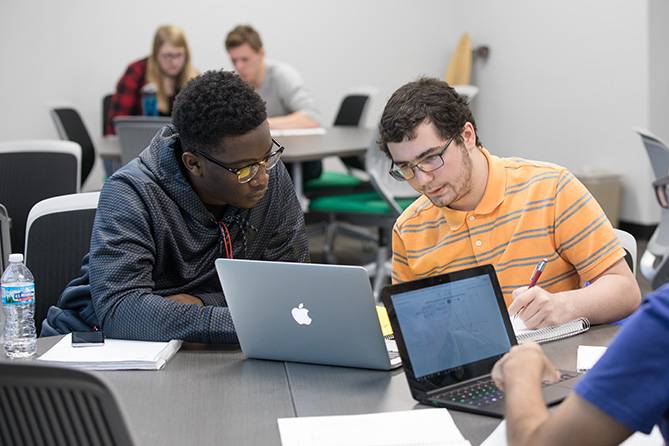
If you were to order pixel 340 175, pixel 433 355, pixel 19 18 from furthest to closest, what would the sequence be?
pixel 19 18 → pixel 340 175 → pixel 433 355

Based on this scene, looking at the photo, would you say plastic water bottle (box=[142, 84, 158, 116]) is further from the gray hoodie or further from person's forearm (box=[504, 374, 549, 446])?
person's forearm (box=[504, 374, 549, 446])

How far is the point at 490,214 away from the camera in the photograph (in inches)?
87.7

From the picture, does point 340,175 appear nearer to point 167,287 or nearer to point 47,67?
point 47,67

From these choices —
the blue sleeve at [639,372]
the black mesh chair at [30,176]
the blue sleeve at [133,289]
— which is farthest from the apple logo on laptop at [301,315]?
the black mesh chair at [30,176]

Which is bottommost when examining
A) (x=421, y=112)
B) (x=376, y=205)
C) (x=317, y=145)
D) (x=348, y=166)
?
(x=348, y=166)

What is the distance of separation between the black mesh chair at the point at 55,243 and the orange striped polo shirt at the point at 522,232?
0.87 metres

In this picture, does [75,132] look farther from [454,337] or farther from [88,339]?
[454,337]

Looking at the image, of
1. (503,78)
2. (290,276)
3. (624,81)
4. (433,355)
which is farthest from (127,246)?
(503,78)

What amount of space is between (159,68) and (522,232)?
3.89 m

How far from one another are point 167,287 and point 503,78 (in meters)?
5.43

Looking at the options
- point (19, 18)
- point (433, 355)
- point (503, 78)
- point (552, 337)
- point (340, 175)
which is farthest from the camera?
point (503, 78)

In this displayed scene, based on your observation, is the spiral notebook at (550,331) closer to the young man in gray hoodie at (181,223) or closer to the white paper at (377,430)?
the white paper at (377,430)

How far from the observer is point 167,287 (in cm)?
223

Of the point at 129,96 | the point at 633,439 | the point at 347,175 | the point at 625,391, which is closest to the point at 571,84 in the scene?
the point at 347,175
